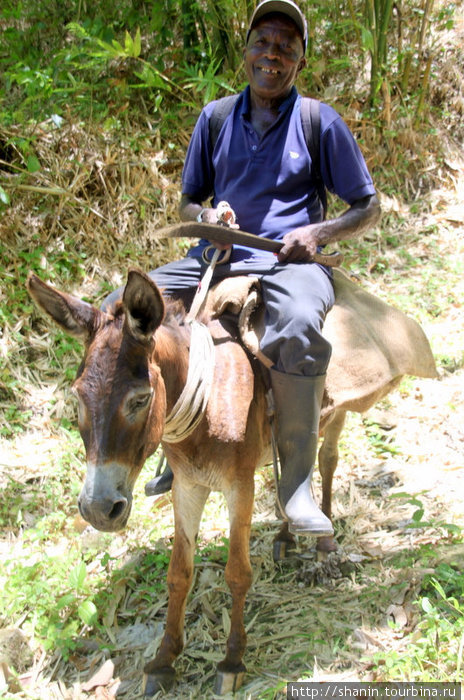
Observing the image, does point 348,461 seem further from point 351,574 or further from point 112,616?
point 112,616

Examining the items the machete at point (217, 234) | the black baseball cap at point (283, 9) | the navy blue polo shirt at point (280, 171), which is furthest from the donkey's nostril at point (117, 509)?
the black baseball cap at point (283, 9)

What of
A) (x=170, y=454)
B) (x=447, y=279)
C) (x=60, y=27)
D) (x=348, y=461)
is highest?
(x=60, y=27)

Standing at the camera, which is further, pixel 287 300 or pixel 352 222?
pixel 352 222

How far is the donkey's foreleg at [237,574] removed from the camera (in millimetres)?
2867

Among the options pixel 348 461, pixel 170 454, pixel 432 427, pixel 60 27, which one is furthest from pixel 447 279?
pixel 60 27

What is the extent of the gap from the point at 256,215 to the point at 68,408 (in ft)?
9.37

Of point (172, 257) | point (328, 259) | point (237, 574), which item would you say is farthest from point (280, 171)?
point (172, 257)

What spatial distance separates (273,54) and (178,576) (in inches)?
115

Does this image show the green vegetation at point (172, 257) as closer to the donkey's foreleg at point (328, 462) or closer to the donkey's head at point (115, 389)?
the donkey's foreleg at point (328, 462)

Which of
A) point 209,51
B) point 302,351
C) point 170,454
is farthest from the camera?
point 209,51

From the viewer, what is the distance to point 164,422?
2445mm

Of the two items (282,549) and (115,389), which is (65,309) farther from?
(282,549)

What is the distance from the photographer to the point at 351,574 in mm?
3752

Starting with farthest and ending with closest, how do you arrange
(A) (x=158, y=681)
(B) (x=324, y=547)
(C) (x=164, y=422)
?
1. (B) (x=324, y=547)
2. (A) (x=158, y=681)
3. (C) (x=164, y=422)
